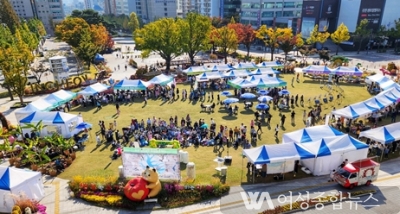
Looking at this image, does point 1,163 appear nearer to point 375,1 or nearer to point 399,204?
point 399,204

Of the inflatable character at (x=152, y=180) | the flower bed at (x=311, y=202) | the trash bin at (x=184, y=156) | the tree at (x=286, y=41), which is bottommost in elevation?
the flower bed at (x=311, y=202)

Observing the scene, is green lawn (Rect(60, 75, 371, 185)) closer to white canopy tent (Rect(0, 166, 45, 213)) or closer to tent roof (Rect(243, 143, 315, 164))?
tent roof (Rect(243, 143, 315, 164))

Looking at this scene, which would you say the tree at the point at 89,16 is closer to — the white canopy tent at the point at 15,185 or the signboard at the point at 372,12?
the signboard at the point at 372,12

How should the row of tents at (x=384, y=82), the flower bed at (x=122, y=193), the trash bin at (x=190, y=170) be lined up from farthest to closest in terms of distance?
1. the row of tents at (x=384, y=82)
2. the trash bin at (x=190, y=170)
3. the flower bed at (x=122, y=193)

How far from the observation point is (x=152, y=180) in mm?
14289

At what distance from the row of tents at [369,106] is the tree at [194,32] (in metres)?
28.3

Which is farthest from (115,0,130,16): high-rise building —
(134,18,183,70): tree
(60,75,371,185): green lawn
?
(60,75,371,185): green lawn

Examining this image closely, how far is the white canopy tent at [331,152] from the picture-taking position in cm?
1625

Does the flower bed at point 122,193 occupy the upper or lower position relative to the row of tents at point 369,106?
lower

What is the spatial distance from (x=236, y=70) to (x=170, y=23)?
46.2ft

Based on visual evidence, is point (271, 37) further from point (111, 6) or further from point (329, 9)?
point (111, 6)

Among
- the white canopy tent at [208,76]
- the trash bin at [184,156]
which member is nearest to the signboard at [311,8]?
the white canopy tent at [208,76]

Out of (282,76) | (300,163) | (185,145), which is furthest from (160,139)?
(282,76)

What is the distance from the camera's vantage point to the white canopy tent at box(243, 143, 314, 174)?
51.9ft
